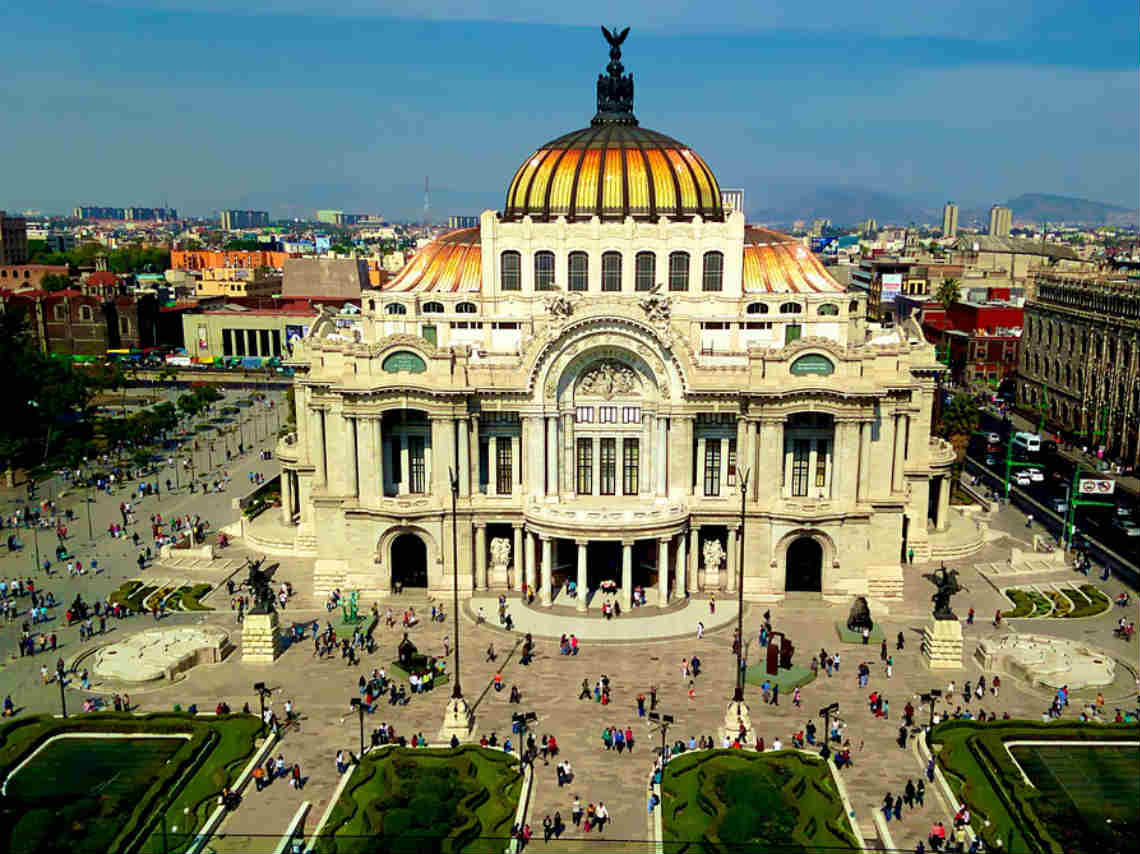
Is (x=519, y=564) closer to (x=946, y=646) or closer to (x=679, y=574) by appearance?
(x=679, y=574)

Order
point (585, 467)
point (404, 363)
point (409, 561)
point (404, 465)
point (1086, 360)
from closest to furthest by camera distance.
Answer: point (404, 363)
point (585, 467)
point (404, 465)
point (409, 561)
point (1086, 360)

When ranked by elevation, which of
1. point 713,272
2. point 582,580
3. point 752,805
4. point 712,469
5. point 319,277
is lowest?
point 752,805

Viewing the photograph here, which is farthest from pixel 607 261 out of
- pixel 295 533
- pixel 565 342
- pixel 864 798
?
pixel 864 798

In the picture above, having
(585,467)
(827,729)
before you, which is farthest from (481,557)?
(827,729)

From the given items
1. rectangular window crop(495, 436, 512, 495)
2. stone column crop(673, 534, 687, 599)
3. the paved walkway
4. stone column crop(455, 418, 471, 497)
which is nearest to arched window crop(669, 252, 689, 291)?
rectangular window crop(495, 436, 512, 495)

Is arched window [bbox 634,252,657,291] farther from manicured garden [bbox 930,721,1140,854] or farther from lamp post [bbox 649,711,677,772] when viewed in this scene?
manicured garden [bbox 930,721,1140,854]
